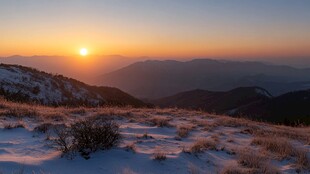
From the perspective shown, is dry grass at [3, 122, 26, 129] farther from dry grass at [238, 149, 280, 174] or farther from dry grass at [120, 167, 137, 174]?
dry grass at [238, 149, 280, 174]

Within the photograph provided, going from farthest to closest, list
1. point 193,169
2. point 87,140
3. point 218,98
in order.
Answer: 1. point 218,98
2. point 87,140
3. point 193,169

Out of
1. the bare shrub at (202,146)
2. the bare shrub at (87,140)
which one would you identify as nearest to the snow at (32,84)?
the bare shrub at (87,140)

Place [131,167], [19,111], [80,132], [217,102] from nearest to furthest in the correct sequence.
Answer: [131,167] → [80,132] → [19,111] → [217,102]

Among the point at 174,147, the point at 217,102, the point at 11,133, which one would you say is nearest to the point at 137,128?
the point at 174,147

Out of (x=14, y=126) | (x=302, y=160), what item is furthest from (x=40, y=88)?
(x=302, y=160)

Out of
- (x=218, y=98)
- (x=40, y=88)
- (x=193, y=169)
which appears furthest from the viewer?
(x=218, y=98)

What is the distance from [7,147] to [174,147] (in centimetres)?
353

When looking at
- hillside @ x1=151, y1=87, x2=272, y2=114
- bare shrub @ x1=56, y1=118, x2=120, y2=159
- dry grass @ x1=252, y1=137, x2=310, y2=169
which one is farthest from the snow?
hillside @ x1=151, y1=87, x2=272, y2=114

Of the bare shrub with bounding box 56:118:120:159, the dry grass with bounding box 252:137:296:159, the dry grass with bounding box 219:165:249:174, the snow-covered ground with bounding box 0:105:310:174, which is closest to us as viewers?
the snow-covered ground with bounding box 0:105:310:174

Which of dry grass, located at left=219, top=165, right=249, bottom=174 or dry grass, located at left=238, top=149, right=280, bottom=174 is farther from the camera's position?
dry grass, located at left=238, top=149, right=280, bottom=174

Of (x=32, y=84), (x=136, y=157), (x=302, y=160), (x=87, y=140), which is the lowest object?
(x=302, y=160)

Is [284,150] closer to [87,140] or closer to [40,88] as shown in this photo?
[87,140]

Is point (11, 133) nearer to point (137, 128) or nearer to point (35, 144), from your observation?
point (35, 144)

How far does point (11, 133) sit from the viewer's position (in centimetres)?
749
